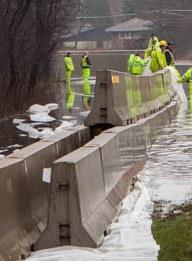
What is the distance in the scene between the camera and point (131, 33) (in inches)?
4670

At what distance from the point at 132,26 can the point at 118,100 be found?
101 m

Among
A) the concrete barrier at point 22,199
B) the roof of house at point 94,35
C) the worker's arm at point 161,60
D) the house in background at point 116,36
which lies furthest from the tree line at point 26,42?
the roof of house at point 94,35

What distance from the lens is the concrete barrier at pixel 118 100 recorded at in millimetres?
13539

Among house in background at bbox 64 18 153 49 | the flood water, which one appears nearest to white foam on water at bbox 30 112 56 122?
the flood water

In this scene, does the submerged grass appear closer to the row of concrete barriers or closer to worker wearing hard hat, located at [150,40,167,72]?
the row of concrete barriers

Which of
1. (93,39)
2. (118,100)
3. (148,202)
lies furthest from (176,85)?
(93,39)

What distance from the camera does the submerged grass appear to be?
737 centimetres

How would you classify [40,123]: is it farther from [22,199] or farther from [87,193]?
[87,193]

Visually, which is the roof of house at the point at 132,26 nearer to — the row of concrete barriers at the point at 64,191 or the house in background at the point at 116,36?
the house in background at the point at 116,36

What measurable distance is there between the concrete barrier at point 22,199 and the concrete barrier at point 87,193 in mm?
263

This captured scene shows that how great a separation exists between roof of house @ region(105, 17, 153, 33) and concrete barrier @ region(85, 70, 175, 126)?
91.4 metres

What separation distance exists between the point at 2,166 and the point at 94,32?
113 metres

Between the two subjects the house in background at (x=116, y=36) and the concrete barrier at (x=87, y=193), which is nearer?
the concrete barrier at (x=87, y=193)

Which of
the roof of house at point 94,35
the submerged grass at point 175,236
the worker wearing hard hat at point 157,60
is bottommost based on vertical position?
the submerged grass at point 175,236
